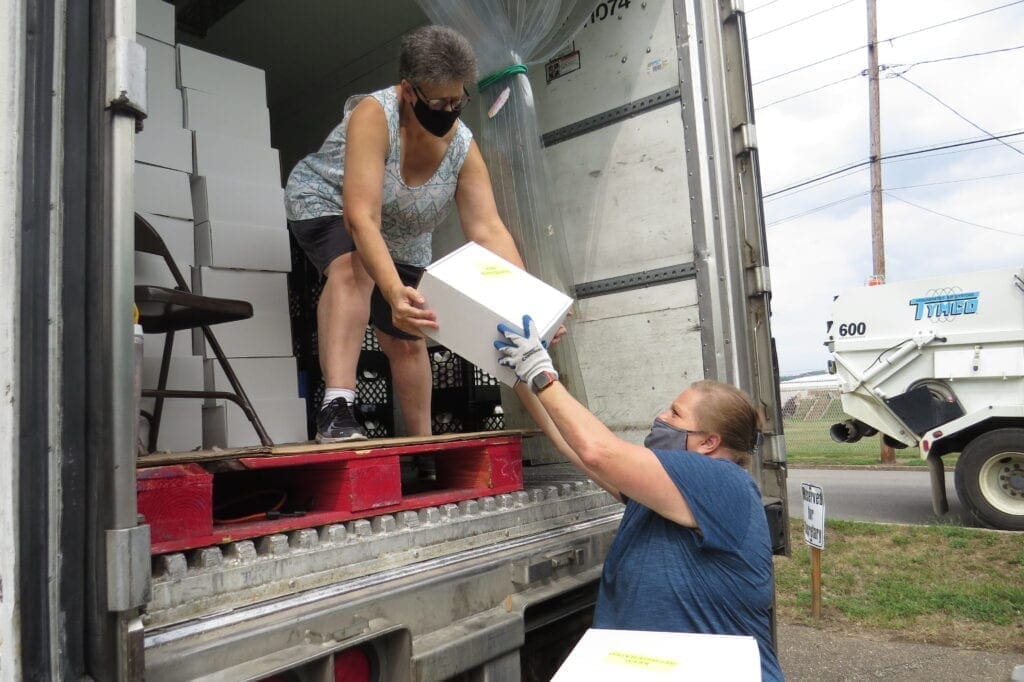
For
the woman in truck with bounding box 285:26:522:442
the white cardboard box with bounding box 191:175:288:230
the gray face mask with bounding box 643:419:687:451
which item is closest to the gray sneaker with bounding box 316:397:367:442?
the woman in truck with bounding box 285:26:522:442

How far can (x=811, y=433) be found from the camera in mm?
22391

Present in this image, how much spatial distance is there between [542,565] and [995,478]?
24.3 ft

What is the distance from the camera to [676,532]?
6.41 feet

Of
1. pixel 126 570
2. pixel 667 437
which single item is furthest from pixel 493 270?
pixel 126 570

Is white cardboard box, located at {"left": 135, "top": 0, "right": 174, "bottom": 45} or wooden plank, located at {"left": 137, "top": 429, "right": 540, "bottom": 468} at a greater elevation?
white cardboard box, located at {"left": 135, "top": 0, "right": 174, "bottom": 45}

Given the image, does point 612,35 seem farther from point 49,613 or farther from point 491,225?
point 49,613

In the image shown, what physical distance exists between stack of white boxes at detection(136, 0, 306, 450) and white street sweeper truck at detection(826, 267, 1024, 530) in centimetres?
716

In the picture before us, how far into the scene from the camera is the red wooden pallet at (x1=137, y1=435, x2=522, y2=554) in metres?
1.42

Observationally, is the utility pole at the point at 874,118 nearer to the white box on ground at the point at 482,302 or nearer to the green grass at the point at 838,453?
the green grass at the point at 838,453

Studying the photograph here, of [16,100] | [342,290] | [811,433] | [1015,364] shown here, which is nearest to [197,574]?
[16,100]

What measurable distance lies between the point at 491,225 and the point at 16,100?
1754 millimetres

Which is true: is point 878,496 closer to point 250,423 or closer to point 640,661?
point 250,423

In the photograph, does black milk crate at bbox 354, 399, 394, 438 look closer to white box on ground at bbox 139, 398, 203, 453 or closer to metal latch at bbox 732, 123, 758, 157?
white box on ground at bbox 139, 398, 203, 453

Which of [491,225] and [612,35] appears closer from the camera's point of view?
[491,225]
